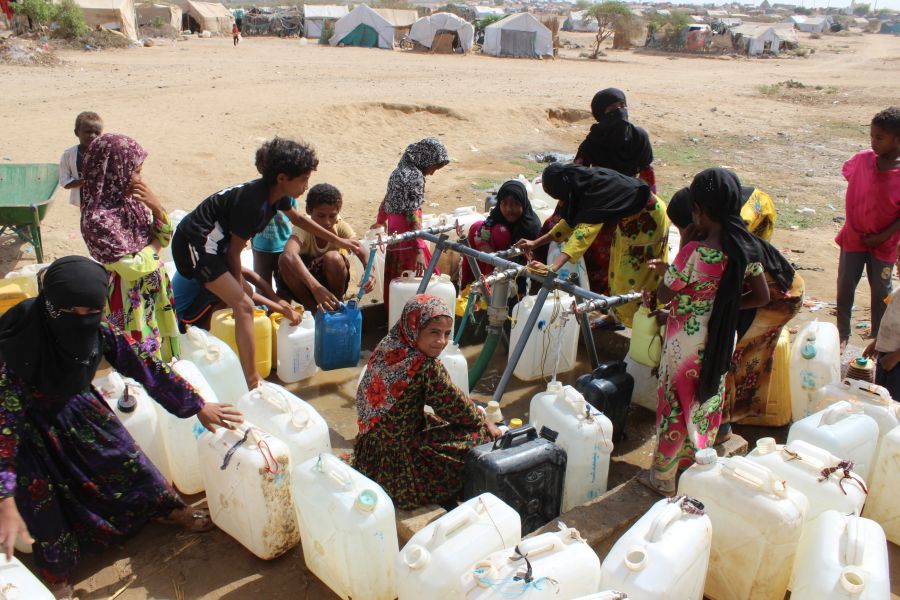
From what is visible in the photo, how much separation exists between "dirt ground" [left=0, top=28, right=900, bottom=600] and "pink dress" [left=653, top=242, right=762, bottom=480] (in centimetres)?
167

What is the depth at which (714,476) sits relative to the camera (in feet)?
9.14

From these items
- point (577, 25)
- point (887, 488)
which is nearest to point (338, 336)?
point (887, 488)

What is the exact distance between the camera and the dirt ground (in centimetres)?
319

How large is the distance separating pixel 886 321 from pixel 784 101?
20076 mm

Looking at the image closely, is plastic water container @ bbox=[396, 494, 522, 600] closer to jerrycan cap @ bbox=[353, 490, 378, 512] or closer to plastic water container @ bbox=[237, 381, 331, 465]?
jerrycan cap @ bbox=[353, 490, 378, 512]

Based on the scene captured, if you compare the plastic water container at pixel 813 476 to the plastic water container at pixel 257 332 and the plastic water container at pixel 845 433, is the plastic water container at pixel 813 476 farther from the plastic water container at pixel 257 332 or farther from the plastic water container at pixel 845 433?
the plastic water container at pixel 257 332

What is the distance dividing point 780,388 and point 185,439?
3.19 m

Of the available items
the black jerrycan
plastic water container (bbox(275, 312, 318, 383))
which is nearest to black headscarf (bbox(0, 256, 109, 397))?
the black jerrycan

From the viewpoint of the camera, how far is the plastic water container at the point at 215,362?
3.78 m

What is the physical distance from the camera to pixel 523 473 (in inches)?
119

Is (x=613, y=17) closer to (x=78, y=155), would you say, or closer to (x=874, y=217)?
(x=874, y=217)

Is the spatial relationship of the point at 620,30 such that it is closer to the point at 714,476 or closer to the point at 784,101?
the point at 784,101

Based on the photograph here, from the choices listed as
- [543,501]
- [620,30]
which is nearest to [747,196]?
[543,501]

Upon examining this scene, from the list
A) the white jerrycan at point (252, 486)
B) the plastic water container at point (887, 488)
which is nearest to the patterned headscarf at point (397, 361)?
the white jerrycan at point (252, 486)
